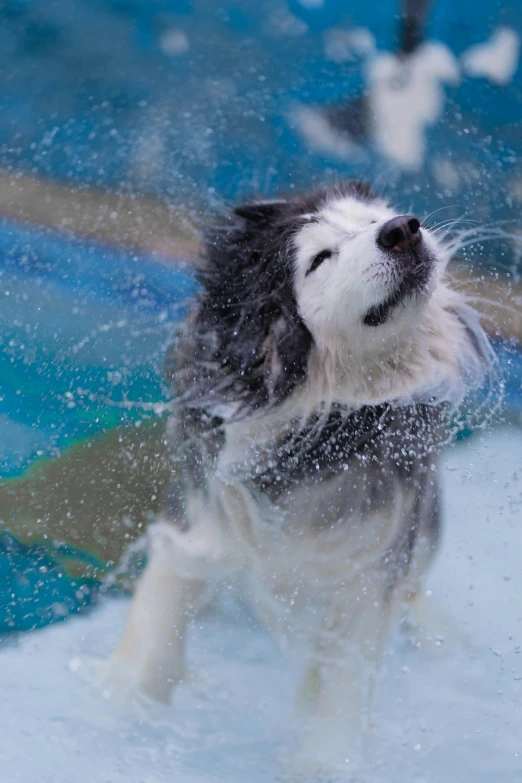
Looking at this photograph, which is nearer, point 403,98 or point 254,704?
point 254,704

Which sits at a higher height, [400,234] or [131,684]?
[400,234]

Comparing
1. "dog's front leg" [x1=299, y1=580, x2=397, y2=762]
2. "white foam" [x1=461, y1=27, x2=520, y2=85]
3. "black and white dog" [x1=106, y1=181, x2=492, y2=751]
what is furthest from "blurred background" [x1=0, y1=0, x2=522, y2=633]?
"dog's front leg" [x1=299, y1=580, x2=397, y2=762]

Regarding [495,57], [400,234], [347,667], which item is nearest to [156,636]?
[347,667]

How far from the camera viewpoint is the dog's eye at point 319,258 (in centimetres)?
210

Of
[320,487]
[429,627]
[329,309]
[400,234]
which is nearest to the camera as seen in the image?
[400,234]

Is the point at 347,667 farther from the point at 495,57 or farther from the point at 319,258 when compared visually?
the point at 495,57

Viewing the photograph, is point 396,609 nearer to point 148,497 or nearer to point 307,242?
point 148,497

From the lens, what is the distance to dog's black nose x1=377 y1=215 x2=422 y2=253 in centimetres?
188

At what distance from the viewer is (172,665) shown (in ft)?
7.39

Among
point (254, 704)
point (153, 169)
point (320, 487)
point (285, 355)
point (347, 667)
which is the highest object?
point (153, 169)

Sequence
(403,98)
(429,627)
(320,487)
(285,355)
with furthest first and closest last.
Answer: (403,98) → (429,627) → (320,487) → (285,355)

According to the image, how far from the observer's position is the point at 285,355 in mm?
2176

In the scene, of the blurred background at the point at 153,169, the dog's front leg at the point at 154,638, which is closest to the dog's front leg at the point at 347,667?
the dog's front leg at the point at 154,638

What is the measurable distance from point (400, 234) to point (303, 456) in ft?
2.42
